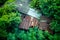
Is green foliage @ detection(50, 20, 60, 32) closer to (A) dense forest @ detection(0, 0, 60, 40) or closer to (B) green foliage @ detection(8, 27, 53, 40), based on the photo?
(A) dense forest @ detection(0, 0, 60, 40)

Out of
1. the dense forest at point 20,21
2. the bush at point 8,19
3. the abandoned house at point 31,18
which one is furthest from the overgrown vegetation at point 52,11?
the bush at point 8,19

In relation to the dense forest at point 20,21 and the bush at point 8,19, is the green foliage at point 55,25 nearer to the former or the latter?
the dense forest at point 20,21

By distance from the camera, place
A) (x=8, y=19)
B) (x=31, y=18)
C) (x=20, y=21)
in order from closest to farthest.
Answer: (x=8, y=19) → (x=20, y=21) → (x=31, y=18)

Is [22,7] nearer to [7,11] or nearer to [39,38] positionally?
[7,11]

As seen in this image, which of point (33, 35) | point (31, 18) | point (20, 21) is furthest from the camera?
point (31, 18)

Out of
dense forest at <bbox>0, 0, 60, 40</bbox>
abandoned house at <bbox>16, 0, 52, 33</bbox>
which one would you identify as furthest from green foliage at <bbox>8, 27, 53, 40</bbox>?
abandoned house at <bbox>16, 0, 52, 33</bbox>

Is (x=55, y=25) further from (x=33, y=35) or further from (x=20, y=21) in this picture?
(x=20, y=21)

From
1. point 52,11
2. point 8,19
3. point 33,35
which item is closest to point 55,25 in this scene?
point 52,11

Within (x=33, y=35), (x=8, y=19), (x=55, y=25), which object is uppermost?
(x=8, y=19)

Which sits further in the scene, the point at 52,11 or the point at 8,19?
the point at 52,11
